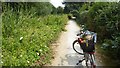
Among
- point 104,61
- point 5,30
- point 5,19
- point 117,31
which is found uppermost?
point 5,19

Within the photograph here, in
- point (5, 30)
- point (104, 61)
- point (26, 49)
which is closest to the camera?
point (26, 49)

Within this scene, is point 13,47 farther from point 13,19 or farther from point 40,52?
point 13,19

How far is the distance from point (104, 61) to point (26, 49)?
2459 millimetres

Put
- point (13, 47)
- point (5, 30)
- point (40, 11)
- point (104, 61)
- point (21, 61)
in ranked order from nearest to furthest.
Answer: point (21, 61), point (13, 47), point (5, 30), point (104, 61), point (40, 11)

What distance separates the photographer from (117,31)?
17.3ft

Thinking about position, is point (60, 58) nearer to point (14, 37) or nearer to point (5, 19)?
point (14, 37)

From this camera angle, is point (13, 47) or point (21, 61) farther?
point (13, 47)

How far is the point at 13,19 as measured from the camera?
5785 mm

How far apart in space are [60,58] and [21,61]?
2.18 m

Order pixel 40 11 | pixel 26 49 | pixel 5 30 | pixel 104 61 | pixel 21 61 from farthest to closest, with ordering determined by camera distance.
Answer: pixel 40 11 → pixel 104 61 → pixel 5 30 → pixel 26 49 → pixel 21 61

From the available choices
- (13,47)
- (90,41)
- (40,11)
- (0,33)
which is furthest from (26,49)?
(40,11)

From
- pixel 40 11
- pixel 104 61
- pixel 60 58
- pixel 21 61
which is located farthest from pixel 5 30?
pixel 40 11

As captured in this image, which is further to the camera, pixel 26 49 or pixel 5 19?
pixel 5 19

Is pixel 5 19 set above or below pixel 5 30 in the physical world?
above
